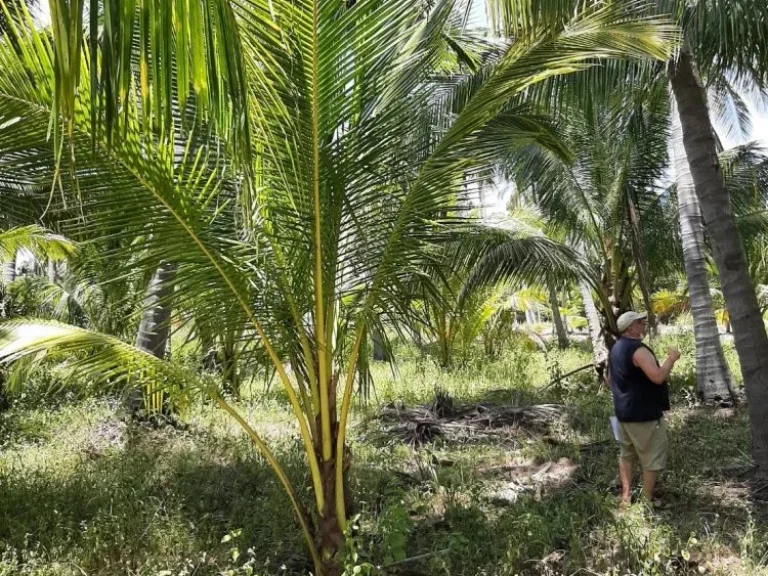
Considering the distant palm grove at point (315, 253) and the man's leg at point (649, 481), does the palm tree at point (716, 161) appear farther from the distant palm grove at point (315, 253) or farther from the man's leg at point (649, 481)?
the man's leg at point (649, 481)

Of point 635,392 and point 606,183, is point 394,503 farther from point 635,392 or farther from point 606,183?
point 606,183

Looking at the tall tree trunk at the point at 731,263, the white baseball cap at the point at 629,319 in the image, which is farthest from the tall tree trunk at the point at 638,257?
the white baseball cap at the point at 629,319

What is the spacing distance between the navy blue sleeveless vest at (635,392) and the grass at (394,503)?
0.60m

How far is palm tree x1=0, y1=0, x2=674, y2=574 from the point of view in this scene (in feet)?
9.58

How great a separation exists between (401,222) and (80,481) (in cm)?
377

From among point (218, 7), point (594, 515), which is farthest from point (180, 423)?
point (218, 7)

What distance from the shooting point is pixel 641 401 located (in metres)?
4.15

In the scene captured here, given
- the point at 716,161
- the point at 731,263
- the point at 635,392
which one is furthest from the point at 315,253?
the point at 716,161

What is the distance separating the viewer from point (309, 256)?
3479mm

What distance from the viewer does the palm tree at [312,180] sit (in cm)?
292

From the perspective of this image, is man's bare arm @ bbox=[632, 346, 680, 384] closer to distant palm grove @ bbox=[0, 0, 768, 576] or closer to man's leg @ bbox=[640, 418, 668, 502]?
man's leg @ bbox=[640, 418, 668, 502]

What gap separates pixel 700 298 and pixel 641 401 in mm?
3990

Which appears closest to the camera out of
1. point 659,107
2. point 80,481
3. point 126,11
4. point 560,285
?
point 126,11

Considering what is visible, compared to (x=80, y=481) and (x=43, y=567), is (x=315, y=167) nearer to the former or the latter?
(x=43, y=567)
